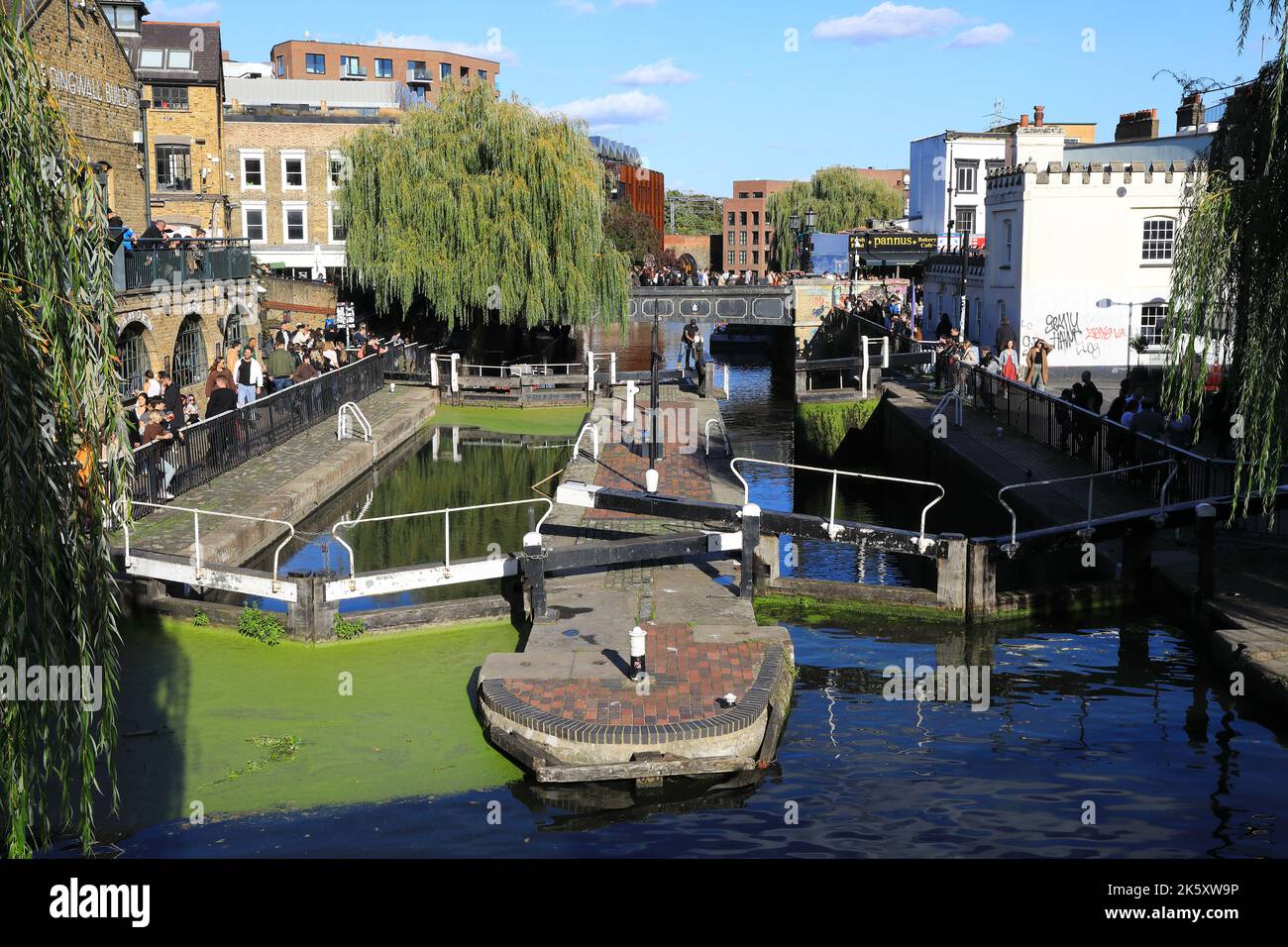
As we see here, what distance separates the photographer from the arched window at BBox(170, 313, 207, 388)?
97.8 feet

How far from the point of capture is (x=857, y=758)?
1194 centimetres

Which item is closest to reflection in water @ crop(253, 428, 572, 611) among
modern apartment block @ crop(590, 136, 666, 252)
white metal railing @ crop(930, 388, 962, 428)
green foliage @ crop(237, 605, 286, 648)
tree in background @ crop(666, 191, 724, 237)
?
green foliage @ crop(237, 605, 286, 648)

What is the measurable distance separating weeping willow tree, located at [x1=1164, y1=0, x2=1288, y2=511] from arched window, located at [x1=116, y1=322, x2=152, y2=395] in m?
20.3

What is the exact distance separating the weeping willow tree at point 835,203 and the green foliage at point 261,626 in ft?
293

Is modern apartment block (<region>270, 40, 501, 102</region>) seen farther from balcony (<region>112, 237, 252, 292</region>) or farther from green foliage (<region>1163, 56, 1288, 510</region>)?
green foliage (<region>1163, 56, 1288, 510</region>)

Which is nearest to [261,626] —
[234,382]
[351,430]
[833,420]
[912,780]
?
[912,780]

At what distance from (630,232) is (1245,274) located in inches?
2539

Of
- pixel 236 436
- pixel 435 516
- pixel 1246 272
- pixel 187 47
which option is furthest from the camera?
pixel 187 47

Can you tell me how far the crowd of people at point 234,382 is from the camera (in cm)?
1822

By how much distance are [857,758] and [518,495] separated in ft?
41.7

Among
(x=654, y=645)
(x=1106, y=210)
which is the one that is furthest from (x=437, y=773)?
(x=1106, y=210)

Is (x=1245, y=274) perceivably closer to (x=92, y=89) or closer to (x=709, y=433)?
(x=709, y=433)

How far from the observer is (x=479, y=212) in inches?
1355

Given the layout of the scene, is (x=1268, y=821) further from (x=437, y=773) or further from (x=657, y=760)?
(x=437, y=773)
